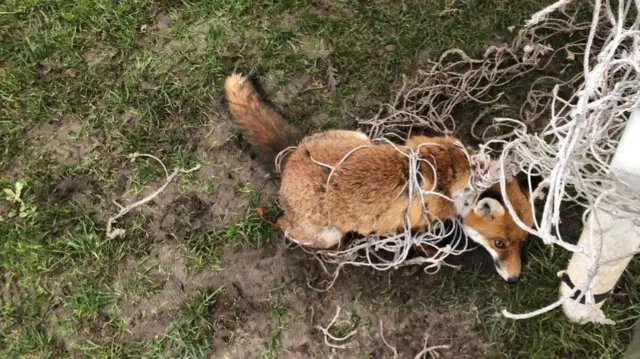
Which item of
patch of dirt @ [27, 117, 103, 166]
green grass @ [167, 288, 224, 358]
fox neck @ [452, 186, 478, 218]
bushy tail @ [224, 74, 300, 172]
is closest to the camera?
fox neck @ [452, 186, 478, 218]

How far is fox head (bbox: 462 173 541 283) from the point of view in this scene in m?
3.57

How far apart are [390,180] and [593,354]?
68.9 inches

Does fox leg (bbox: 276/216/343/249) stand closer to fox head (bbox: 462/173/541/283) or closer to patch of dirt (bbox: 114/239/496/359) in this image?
patch of dirt (bbox: 114/239/496/359)

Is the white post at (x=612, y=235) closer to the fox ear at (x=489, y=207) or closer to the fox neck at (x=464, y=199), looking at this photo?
the fox ear at (x=489, y=207)

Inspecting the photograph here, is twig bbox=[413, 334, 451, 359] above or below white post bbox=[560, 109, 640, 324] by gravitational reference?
below

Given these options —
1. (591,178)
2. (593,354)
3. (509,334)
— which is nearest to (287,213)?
(509,334)

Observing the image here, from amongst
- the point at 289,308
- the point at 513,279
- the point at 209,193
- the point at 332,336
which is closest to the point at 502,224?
the point at 513,279

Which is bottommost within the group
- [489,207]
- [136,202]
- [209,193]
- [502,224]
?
[136,202]

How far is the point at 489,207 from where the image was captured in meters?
3.61

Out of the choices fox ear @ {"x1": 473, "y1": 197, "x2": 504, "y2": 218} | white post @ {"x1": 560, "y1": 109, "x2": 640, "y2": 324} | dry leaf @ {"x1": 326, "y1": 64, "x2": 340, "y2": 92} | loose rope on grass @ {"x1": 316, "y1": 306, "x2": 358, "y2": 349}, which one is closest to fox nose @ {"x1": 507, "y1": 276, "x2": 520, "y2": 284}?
white post @ {"x1": 560, "y1": 109, "x2": 640, "y2": 324}

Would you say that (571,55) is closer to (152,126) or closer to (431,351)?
(431,351)

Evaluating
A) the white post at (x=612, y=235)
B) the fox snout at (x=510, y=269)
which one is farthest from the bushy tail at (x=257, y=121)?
the white post at (x=612, y=235)

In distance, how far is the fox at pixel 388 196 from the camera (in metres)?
3.58

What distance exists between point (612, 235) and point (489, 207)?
0.87m
